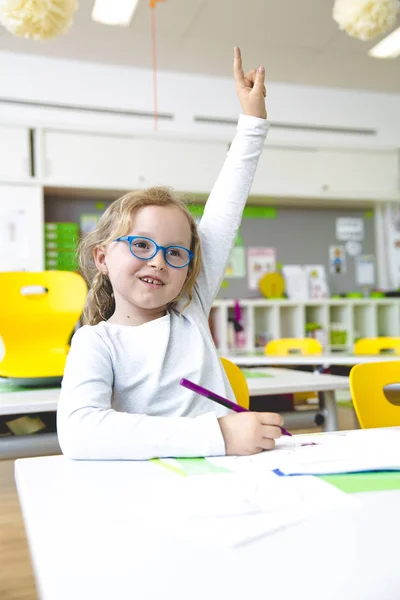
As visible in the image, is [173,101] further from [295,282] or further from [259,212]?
[295,282]

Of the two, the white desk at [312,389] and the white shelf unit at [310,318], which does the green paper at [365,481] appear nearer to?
the white desk at [312,389]

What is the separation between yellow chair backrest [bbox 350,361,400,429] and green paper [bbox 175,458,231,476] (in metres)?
0.70

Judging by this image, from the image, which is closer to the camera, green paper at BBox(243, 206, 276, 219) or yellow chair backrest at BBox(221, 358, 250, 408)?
yellow chair backrest at BBox(221, 358, 250, 408)

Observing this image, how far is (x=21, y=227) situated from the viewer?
14.6ft

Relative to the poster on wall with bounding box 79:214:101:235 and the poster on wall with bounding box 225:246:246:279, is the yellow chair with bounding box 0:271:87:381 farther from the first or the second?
the poster on wall with bounding box 225:246:246:279

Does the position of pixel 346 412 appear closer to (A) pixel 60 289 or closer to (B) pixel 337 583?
(A) pixel 60 289

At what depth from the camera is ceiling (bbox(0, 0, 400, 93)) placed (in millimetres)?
4129

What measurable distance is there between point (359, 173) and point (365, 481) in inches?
208

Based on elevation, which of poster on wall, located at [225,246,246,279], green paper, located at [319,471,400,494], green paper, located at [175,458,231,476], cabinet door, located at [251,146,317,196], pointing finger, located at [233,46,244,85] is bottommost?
green paper, located at [175,458,231,476]

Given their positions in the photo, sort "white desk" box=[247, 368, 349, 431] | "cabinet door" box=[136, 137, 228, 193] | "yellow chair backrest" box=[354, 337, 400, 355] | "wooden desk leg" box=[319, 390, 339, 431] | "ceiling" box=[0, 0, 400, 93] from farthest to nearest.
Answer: "cabinet door" box=[136, 137, 228, 193]
"ceiling" box=[0, 0, 400, 93]
"yellow chair backrest" box=[354, 337, 400, 355]
"wooden desk leg" box=[319, 390, 339, 431]
"white desk" box=[247, 368, 349, 431]

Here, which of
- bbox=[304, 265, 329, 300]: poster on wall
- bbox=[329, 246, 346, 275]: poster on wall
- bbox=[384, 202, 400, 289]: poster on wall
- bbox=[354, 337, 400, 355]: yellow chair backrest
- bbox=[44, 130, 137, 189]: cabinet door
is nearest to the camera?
bbox=[354, 337, 400, 355]: yellow chair backrest

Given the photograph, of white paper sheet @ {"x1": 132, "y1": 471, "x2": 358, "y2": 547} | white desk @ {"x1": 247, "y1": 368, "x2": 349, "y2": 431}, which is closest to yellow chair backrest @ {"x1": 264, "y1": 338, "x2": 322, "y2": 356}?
white desk @ {"x1": 247, "y1": 368, "x2": 349, "y2": 431}

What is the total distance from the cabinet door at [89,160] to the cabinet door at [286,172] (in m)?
1.12

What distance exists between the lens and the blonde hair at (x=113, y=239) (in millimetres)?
1127
